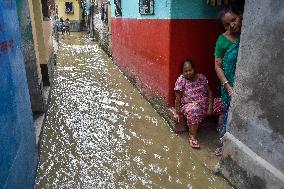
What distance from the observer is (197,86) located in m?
4.41

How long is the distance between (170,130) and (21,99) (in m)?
2.65

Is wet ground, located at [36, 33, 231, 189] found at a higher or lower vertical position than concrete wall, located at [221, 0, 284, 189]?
lower

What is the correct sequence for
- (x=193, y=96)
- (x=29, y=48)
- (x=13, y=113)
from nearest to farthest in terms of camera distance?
(x=13, y=113) < (x=193, y=96) < (x=29, y=48)

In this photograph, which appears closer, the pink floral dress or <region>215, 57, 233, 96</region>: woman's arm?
<region>215, 57, 233, 96</region>: woman's arm

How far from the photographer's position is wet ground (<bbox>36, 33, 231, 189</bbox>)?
11.6 ft

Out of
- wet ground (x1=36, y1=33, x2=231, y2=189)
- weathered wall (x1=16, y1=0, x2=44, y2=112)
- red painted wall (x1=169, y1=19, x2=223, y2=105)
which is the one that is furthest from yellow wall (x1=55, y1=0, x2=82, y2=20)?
red painted wall (x1=169, y1=19, x2=223, y2=105)

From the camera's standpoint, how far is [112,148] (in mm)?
4309

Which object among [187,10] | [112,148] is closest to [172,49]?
[187,10]

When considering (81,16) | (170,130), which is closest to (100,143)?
(170,130)

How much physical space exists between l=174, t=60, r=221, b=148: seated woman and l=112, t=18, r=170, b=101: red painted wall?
41 cm

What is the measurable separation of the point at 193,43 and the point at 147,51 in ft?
5.17

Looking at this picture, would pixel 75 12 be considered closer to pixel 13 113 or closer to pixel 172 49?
pixel 172 49

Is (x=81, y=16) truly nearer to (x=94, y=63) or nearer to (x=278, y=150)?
(x=94, y=63)

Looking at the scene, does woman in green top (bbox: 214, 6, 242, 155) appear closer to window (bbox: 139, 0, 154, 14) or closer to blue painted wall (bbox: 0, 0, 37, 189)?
window (bbox: 139, 0, 154, 14)
